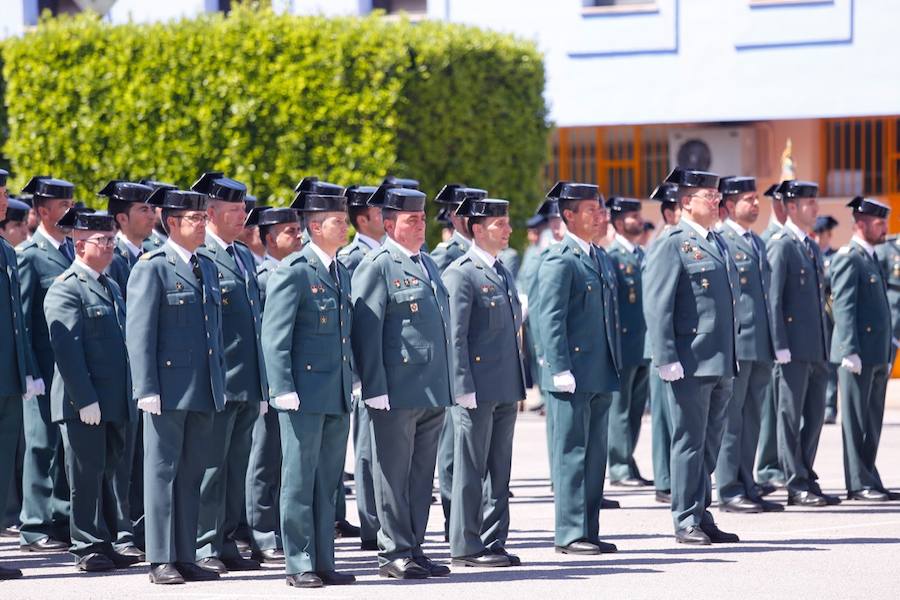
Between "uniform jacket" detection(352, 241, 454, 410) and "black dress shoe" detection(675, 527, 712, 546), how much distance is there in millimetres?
1996

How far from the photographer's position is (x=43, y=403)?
1133cm

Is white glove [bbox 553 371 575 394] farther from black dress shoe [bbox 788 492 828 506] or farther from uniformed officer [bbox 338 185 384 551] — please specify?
black dress shoe [bbox 788 492 828 506]

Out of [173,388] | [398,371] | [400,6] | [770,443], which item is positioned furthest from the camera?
[400,6]

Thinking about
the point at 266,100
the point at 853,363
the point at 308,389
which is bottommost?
the point at 853,363

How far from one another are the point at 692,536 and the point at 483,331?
6.09ft

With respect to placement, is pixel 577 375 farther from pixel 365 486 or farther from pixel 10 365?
pixel 10 365

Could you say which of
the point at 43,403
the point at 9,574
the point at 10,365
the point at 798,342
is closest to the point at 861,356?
the point at 798,342

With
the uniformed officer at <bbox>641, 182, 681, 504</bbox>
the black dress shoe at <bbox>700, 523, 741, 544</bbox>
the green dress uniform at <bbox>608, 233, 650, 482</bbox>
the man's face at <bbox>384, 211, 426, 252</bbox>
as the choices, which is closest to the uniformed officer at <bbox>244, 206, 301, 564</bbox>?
the man's face at <bbox>384, 211, 426, 252</bbox>

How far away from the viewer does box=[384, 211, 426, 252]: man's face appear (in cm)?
988

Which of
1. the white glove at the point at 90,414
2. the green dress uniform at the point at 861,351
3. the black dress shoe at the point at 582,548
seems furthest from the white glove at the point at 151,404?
the green dress uniform at the point at 861,351

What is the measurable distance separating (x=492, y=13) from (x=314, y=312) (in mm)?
17213

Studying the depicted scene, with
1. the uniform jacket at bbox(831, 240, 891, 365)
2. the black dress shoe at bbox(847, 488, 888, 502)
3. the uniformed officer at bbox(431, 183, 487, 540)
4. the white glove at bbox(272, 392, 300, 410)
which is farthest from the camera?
the uniform jacket at bbox(831, 240, 891, 365)

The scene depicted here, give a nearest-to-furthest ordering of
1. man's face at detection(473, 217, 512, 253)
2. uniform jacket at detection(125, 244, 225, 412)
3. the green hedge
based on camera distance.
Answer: uniform jacket at detection(125, 244, 225, 412) → man's face at detection(473, 217, 512, 253) → the green hedge

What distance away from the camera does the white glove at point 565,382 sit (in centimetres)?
1041
